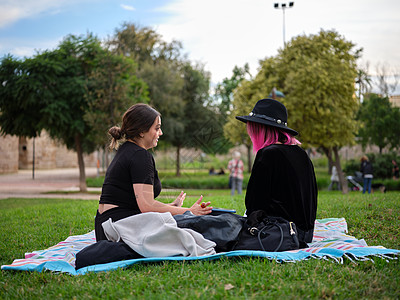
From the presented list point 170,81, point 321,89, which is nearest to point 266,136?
point 321,89

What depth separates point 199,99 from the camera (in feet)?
88.3

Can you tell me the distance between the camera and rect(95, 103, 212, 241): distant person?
141 inches

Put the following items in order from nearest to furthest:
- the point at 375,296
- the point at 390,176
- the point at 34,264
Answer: the point at 375,296 → the point at 34,264 → the point at 390,176

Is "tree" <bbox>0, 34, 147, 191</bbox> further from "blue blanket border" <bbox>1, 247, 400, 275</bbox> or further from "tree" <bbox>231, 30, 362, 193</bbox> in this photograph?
"blue blanket border" <bbox>1, 247, 400, 275</bbox>

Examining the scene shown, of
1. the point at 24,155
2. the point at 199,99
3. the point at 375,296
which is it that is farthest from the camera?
the point at 24,155

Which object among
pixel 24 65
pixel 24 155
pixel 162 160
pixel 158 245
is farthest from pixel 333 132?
pixel 24 155

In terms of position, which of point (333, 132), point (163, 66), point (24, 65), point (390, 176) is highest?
point (163, 66)

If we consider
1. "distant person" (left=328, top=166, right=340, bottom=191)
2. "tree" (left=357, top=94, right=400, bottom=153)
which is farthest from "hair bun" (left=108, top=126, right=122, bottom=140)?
"tree" (left=357, top=94, right=400, bottom=153)

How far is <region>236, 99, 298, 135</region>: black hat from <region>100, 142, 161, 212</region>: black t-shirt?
44.3 inches

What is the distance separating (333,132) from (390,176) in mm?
7643

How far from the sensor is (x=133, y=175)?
358 cm

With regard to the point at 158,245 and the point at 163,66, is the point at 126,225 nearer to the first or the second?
the point at 158,245

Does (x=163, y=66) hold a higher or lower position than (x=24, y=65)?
higher

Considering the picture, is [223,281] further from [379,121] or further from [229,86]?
[229,86]
